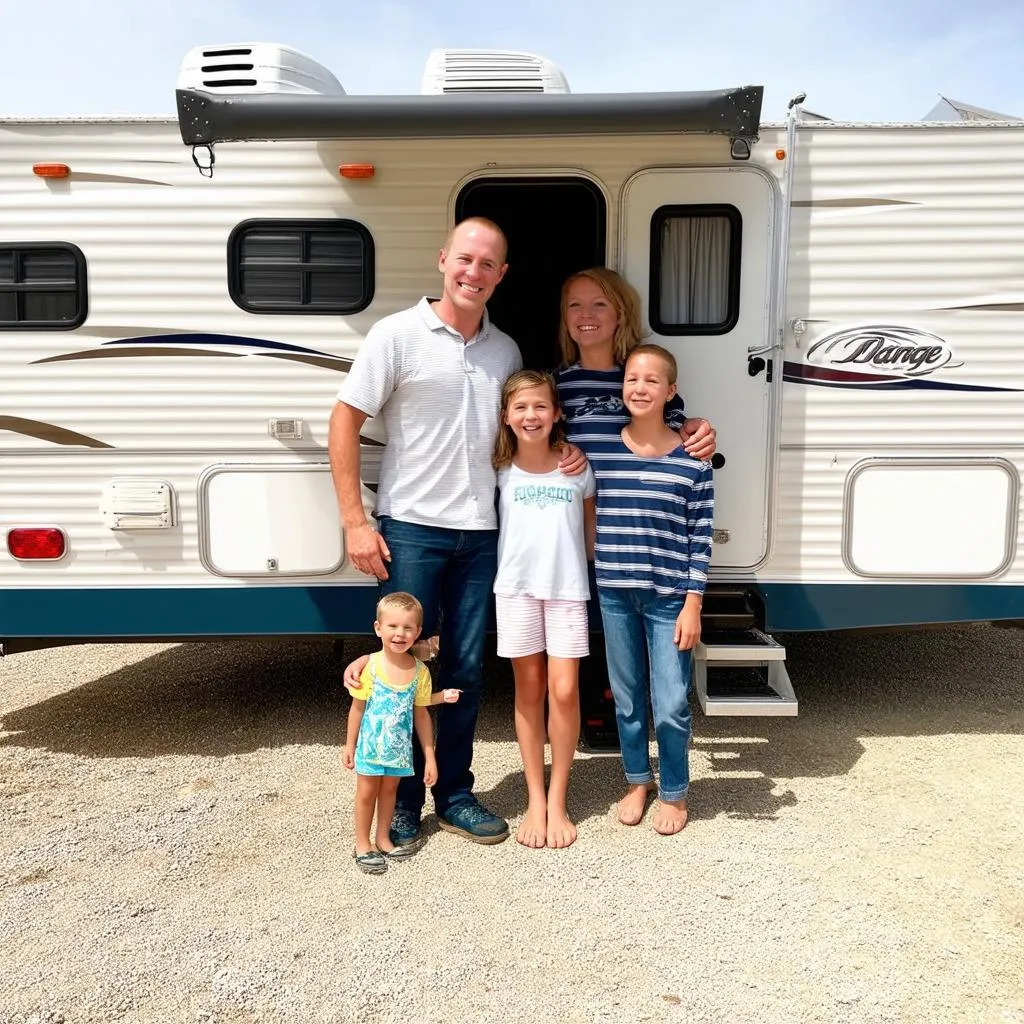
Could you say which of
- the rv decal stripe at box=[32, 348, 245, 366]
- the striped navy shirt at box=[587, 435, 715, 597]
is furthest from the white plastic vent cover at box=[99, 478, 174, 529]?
the striped navy shirt at box=[587, 435, 715, 597]

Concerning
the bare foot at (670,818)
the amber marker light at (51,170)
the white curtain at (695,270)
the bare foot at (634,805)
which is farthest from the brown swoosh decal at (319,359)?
the bare foot at (670,818)

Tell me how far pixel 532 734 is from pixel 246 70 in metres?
3.06

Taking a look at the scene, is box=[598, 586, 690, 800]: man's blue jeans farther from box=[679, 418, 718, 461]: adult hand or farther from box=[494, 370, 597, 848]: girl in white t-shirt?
box=[679, 418, 718, 461]: adult hand

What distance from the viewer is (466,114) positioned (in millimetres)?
3473

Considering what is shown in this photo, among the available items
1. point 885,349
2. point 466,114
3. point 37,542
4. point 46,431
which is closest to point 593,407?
point 466,114

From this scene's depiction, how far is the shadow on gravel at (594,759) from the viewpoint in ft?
13.6

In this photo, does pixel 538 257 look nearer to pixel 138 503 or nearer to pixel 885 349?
pixel 885 349

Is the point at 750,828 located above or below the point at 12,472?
below

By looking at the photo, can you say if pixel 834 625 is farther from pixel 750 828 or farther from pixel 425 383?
pixel 425 383

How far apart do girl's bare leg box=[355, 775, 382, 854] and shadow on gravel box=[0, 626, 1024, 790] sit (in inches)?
25.7

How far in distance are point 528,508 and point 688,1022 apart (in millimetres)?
1681

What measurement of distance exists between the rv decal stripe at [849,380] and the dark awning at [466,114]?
1061 mm

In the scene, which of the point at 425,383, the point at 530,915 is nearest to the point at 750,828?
the point at 530,915

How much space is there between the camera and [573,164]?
4004 millimetres
